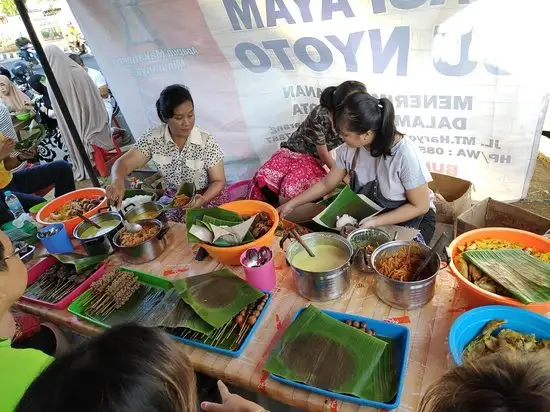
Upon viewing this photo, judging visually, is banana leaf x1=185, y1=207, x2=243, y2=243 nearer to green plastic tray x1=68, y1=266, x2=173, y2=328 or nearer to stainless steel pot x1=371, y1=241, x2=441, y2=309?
green plastic tray x1=68, y1=266, x2=173, y2=328

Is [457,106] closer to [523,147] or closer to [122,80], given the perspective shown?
[523,147]

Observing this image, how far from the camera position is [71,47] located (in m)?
11.0

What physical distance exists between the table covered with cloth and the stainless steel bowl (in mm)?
46

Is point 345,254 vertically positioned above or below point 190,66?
below

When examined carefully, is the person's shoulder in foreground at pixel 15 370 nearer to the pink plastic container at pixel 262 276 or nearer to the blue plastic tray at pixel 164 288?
the blue plastic tray at pixel 164 288

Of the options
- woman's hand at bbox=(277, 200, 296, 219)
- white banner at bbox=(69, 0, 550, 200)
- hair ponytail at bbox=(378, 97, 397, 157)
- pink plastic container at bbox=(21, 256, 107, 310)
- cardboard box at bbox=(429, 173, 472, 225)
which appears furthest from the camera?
cardboard box at bbox=(429, 173, 472, 225)

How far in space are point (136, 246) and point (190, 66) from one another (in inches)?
110

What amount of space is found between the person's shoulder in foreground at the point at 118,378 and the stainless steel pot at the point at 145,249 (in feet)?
3.71

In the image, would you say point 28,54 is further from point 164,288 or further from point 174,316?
point 174,316

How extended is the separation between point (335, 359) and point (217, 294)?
629 millimetres

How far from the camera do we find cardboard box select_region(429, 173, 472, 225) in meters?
3.17

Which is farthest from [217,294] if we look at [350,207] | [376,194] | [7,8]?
→ [7,8]

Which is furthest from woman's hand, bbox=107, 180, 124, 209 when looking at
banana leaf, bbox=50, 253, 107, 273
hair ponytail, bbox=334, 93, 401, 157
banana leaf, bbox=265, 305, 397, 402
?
banana leaf, bbox=265, 305, 397, 402

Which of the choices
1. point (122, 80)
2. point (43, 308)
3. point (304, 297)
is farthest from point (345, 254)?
point (122, 80)
